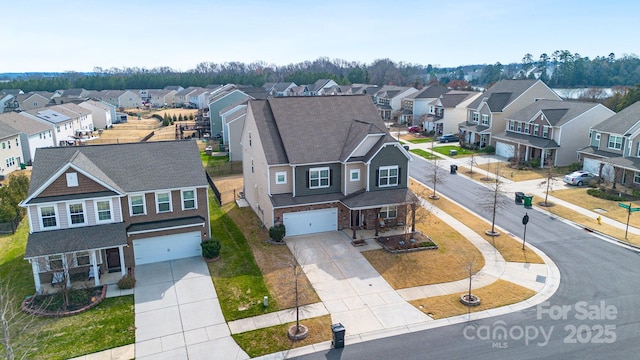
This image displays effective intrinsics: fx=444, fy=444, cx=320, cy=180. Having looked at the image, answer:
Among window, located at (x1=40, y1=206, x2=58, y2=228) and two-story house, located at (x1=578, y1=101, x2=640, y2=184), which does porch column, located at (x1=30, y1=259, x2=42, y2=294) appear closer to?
window, located at (x1=40, y1=206, x2=58, y2=228)

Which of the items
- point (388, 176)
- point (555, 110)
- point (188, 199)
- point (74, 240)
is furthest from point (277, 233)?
point (555, 110)

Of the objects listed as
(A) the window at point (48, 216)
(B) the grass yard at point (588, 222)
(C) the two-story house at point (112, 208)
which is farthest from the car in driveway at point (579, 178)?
(A) the window at point (48, 216)

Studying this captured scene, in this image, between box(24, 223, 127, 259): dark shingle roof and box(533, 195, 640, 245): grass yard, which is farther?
box(533, 195, 640, 245): grass yard

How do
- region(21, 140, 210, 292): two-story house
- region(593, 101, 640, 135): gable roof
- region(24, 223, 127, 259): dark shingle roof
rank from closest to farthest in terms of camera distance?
1. region(24, 223, 127, 259): dark shingle roof
2. region(21, 140, 210, 292): two-story house
3. region(593, 101, 640, 135): gable roof

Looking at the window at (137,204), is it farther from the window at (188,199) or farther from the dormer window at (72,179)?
the dormer window at (72,179)

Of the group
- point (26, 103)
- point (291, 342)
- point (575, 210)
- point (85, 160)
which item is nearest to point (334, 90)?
point (26, 103)

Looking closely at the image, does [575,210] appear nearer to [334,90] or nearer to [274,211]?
[274,211]

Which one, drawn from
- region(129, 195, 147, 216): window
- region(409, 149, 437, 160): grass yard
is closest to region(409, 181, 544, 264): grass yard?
region(409, 149, 437, 160): grass yard
